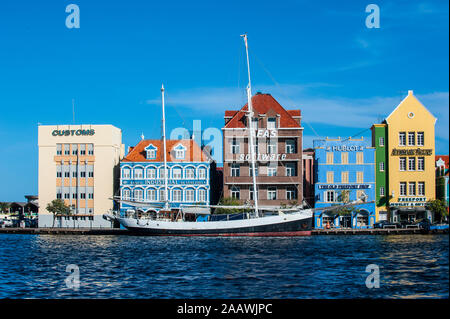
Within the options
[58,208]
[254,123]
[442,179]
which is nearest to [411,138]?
[442,179]

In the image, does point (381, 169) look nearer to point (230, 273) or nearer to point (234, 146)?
point (234, 146)

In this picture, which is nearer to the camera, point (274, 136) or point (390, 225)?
point (390, 225)

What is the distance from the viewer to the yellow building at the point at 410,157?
273 ft

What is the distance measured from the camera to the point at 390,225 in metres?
78.4

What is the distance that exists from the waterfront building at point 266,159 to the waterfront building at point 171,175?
17.0 ft

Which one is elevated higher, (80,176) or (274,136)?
(274,136)

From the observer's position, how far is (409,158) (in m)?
83.6

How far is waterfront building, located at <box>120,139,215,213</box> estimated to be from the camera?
292 feet

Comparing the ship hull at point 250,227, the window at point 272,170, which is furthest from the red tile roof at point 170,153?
the ship hull at point 250,227

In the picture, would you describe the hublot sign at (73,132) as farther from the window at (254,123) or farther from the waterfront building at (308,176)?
the waterfront building at (308,176)

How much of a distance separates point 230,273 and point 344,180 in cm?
5688
